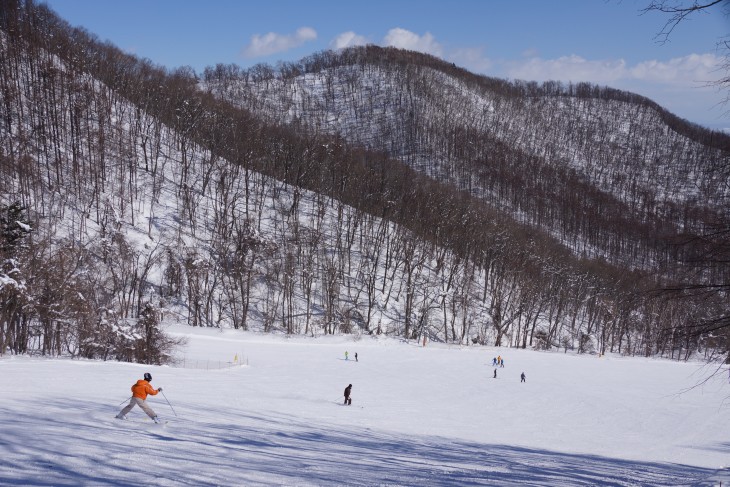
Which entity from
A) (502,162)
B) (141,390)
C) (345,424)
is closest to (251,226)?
(345,424)

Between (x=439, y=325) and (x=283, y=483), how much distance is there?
6123 cm

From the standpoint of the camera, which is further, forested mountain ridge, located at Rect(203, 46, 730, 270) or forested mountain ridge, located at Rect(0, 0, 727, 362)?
forested mountain ridge, located at Rect(203, 46, 730, 270)

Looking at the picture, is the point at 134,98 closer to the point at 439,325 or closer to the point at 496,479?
the point at 439,325

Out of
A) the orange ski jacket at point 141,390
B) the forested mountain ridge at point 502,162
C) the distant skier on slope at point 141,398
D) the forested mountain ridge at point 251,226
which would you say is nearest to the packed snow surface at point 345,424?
the distant skier on slope at point 141,398

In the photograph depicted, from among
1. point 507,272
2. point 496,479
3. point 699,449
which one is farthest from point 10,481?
point 507,272

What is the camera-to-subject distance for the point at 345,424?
18875 mm

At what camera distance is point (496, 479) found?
36.0ft

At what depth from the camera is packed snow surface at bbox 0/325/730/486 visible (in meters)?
9.88

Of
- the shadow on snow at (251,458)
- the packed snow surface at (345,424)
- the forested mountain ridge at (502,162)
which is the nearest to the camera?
the shadow on snow at (251,458)

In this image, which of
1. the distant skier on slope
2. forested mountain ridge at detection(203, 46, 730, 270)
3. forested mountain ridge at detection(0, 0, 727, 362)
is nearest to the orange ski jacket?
Result: the distant skier on slope

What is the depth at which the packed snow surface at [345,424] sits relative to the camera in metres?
9.88

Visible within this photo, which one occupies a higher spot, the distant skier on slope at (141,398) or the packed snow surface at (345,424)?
the distant skier on slope at (141,398)

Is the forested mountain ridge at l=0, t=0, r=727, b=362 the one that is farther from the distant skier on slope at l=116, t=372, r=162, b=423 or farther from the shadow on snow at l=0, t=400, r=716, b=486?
the shadow on snow at l=0, t=400, r=716, b=486

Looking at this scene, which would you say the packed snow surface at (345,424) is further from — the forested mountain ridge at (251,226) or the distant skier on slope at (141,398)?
the forested mountain ridge at (251,226)
